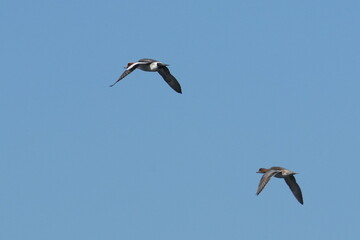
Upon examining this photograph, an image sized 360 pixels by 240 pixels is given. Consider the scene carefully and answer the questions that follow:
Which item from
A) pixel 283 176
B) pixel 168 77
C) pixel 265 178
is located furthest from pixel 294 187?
pixel 168 77

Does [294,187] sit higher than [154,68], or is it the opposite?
[154,68]

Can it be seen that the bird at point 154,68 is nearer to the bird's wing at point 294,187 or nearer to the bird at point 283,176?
the bird at point 283,176

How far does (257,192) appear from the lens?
10462cm

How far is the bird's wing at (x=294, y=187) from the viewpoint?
117312 mm

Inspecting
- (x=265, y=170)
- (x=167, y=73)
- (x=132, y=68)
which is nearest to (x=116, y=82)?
(x=132, y=68)

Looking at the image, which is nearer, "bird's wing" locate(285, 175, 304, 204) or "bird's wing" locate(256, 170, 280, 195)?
"bird's wing" locate(256, 170, 280, 195)

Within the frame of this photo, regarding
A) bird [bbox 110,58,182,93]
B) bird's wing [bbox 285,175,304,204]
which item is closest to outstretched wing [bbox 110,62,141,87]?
bird [bbox 110,58,182,93]

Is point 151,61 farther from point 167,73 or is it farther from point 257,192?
point 257,192

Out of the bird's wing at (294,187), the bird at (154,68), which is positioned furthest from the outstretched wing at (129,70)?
the bird's wing at (294,187)

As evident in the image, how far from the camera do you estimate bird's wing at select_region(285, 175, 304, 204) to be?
117312mm

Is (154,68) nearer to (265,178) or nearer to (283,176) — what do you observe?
(265,178)

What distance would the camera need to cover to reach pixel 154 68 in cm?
10625

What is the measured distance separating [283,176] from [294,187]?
381 centimetres

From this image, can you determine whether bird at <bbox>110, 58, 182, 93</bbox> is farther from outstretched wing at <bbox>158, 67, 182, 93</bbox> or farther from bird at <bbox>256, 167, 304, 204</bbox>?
bird at <bbox>256, 167, 304, 204</bbox>
